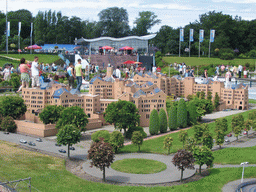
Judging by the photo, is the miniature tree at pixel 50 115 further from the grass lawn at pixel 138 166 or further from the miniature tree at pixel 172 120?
the miniature tree at pixel 172 120

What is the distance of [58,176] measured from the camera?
27406 millimetres

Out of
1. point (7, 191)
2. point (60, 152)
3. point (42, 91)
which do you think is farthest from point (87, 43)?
point (7, 191)

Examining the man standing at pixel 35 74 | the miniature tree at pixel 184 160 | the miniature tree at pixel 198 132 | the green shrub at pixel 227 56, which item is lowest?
the miniature tree at pixel 184 160

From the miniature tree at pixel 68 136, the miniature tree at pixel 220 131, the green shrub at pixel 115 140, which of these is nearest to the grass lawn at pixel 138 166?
the green shrub at pixel 115 140

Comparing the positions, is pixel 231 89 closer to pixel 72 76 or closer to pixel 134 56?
pixel 72 76

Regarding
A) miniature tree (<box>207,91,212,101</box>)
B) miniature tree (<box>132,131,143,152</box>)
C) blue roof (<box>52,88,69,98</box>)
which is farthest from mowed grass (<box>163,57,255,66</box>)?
miniature tree (<box>132,131,143,152</box>)

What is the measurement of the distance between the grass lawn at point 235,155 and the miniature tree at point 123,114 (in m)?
9.24

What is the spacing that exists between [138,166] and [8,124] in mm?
16283

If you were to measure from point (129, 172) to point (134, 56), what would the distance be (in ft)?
199

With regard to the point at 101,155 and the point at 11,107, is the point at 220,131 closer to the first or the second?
the point at 101,155

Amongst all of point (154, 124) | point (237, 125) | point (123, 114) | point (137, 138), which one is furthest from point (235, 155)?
point (123, 114)

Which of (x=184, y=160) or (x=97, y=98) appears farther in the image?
(x=97, y=98)

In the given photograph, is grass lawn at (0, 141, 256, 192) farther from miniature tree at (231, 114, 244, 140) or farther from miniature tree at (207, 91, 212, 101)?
miniature tree at (207, 91, 212, 101)

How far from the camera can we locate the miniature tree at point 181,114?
43.2 m
